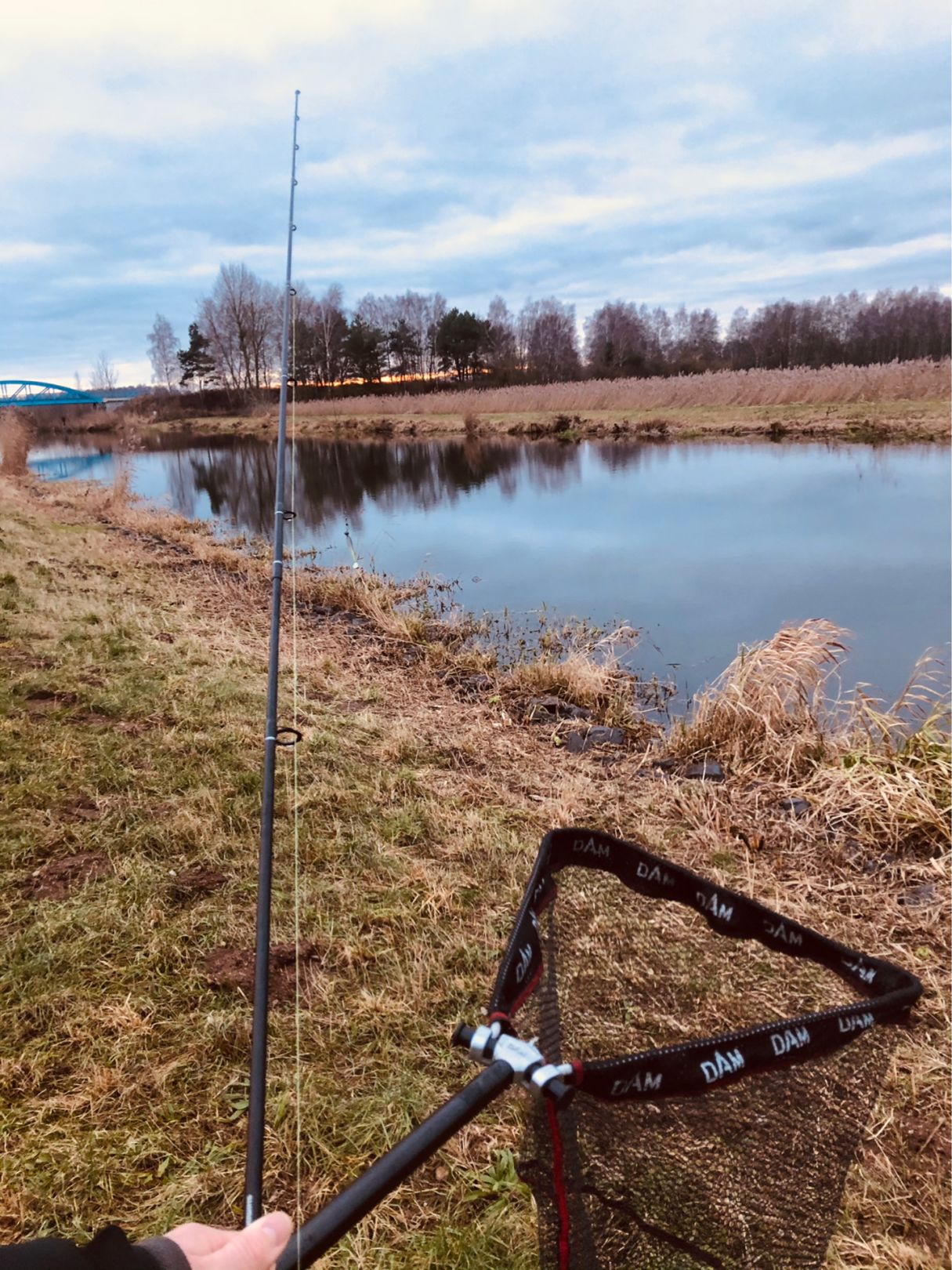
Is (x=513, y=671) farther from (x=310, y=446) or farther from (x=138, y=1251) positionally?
(x=310, y=446)

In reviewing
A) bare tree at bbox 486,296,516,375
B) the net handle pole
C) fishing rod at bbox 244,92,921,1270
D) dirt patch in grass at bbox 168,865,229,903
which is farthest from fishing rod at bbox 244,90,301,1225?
bare tree at bbox 486,296,516,375

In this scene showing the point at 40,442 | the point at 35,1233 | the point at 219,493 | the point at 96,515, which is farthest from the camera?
the point at 40,442

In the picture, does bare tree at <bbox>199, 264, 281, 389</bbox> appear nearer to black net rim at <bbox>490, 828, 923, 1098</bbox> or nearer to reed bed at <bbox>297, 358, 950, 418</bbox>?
black net rim at <bbox>490, 828, 923, 1098</bbox>

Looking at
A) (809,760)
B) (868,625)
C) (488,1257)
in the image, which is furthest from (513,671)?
(488,1257)

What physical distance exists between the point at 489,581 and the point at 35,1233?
8.85 metres

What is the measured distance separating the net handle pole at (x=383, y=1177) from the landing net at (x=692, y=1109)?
14 centimetres

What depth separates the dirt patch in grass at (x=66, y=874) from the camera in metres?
2.90

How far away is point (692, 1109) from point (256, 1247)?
0.69 m

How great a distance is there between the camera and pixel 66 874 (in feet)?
9.86

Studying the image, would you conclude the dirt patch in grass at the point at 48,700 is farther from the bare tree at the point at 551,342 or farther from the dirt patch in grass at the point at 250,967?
the bare tree at the point at 551,342

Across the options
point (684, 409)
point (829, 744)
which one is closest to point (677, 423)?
point (684, 409)

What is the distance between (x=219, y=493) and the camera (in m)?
20.2

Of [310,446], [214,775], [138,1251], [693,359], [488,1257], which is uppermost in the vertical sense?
[693,359]

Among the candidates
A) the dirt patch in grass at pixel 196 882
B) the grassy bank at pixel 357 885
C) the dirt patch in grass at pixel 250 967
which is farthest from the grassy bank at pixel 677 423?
the dirt patch in grass at pixel 250 967
